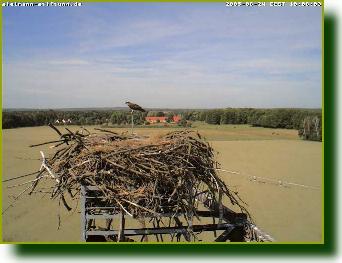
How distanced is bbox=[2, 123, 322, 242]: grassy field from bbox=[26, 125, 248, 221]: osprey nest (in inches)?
28.6

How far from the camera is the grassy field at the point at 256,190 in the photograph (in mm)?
11781

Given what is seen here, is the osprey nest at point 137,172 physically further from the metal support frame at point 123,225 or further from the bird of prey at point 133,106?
the bird of prey at point 133,106

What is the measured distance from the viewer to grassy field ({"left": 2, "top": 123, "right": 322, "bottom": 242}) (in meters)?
11.8

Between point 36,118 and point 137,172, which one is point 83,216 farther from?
point 36,118

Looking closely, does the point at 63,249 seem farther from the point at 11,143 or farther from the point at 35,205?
the point at 11,143

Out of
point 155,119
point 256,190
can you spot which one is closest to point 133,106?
point 155,119

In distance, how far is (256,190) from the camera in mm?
16641

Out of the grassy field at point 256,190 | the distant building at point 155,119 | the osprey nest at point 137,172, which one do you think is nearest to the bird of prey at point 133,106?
the grassy field at point 256,190

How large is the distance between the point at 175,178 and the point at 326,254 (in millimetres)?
2211

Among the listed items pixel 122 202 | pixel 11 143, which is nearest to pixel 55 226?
pixel 122 202

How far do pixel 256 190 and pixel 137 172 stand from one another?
12508mm

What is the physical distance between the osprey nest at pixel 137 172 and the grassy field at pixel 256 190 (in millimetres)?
727

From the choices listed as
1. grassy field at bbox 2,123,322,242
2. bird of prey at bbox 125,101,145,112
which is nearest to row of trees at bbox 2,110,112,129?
grassy field at bbox 2,123,322,242

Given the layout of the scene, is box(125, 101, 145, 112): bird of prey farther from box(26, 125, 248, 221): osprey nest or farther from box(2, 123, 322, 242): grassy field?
box(26, 125, 248, 221): osprey nest
